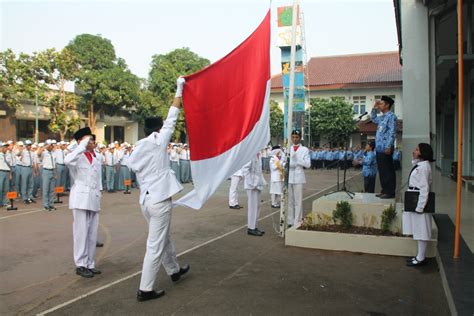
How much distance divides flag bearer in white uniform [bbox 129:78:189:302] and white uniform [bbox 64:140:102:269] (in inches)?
55.6

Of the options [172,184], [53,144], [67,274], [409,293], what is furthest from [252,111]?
[53,144]

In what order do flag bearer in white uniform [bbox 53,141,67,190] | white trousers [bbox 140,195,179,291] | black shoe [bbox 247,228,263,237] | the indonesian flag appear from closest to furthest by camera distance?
white trousers [bbox 140,195,179,291] < the indonesian flag < black shoe [bbox 247,228,263,237] < flag bearer in white uniform [bbox 53,141,67,190]

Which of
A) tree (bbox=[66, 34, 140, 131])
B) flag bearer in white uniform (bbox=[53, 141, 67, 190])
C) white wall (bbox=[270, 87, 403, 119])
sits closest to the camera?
flag bearer in white uniform (bbox=[53, 141, 67, 190])

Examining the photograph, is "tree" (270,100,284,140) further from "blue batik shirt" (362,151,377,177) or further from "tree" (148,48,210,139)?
"blue batik shirt" (362,151,377,177)

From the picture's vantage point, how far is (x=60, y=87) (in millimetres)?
29188

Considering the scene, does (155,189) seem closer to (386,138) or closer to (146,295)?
(146,295)

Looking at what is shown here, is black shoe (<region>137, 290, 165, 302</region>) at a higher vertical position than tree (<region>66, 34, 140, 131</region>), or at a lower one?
lower

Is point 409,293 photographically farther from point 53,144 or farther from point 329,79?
point 329,79

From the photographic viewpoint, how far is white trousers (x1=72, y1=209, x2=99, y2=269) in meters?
5.77

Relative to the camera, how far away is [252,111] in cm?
547

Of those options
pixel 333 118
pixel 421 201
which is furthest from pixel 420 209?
pixel 333 118

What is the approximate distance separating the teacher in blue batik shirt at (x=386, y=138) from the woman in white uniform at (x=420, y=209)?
3.86 feet

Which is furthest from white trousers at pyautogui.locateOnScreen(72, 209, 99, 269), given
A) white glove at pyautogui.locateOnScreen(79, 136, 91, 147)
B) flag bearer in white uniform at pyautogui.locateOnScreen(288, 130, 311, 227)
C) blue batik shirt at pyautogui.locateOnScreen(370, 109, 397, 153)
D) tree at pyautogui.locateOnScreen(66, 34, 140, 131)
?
tree at pyautogui.locateOnScreen(66, 34, 140, 131)

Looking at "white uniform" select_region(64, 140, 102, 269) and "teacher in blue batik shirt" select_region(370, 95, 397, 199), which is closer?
"white uniform" select_region(64, 140, 102, 269)
